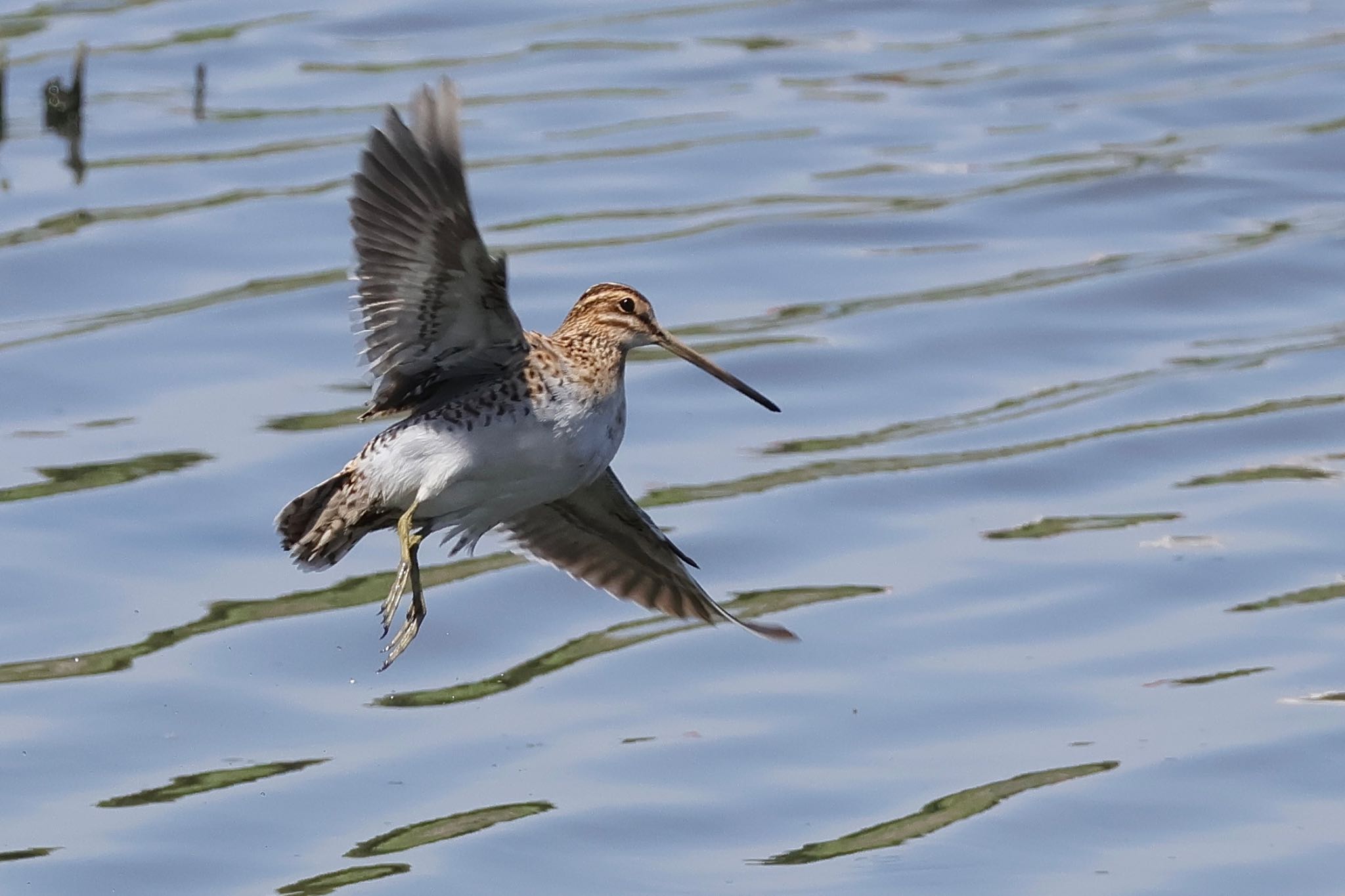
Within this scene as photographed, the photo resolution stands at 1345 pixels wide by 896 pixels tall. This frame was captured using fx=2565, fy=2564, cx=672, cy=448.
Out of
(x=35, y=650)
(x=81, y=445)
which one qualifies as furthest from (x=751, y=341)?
(x=35, y=650)

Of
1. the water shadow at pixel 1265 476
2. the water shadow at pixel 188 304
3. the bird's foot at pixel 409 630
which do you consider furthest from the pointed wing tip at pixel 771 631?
the water shadow at pixel 188 304

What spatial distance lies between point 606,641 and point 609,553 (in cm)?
136

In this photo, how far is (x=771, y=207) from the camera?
1375 centimetres

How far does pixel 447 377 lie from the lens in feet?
22.8

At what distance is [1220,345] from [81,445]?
206 inches

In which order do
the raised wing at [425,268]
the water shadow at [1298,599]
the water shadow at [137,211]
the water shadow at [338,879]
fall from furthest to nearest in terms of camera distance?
the water shadow at [137,211] → the water shadow at [1298,599] → the water shadow at [338,879] → the raised wing at [425,268]

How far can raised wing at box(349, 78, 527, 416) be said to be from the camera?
635 centimetres

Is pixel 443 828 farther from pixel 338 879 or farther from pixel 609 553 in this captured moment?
pixel 609 553

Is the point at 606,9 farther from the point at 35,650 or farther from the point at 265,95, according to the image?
the point at 35,650

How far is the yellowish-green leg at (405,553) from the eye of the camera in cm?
684

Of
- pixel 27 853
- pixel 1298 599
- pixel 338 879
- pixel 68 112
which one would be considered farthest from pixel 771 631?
pixel 68 112

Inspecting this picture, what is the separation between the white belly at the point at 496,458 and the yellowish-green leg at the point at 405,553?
0.21 ft

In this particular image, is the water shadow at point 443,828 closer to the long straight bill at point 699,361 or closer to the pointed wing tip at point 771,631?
the pointed wing tip at point 771,631

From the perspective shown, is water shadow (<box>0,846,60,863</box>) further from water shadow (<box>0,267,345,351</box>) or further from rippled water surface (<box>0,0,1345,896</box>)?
water shadow (<box>0,267,345,351</box>)
